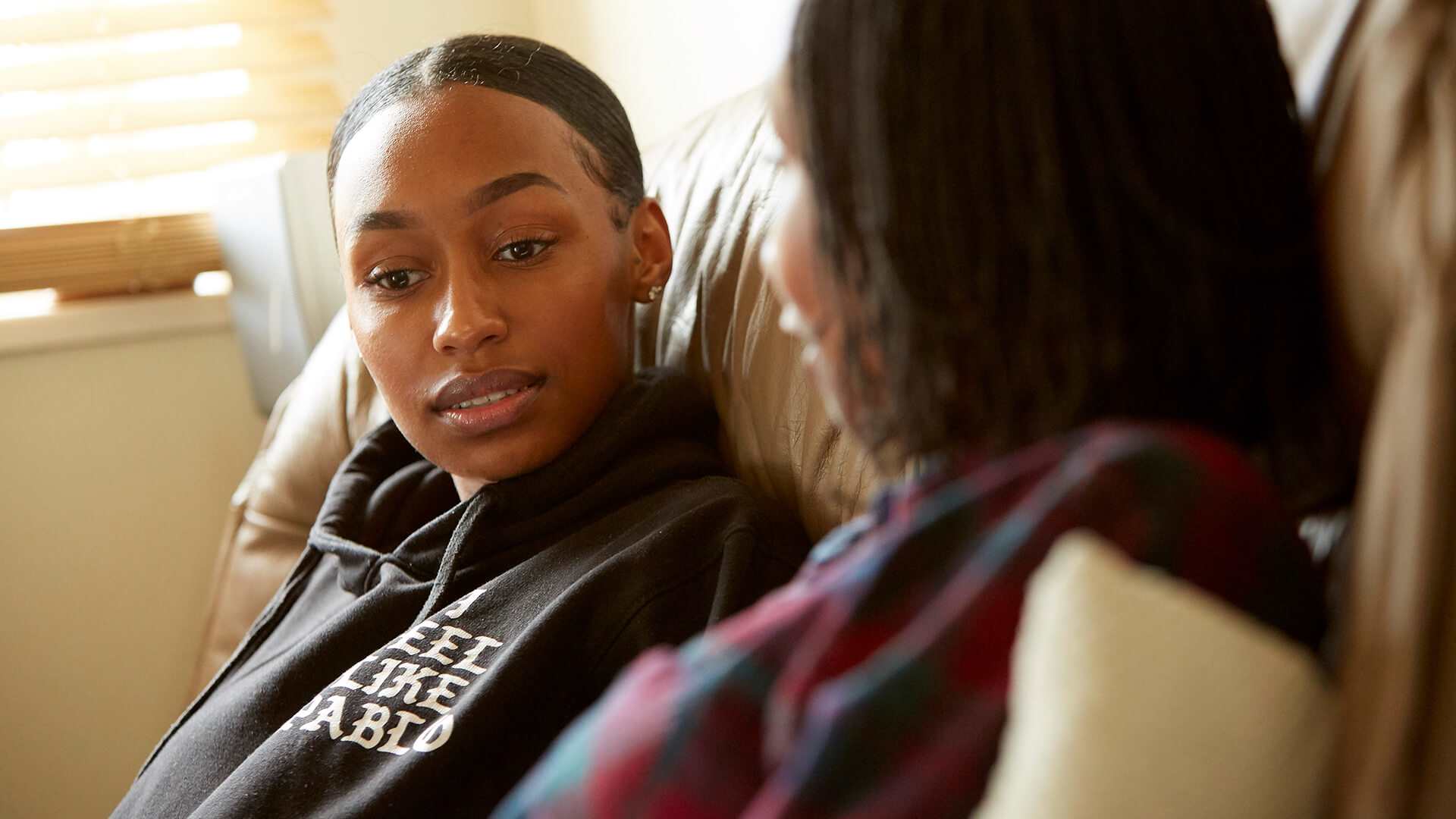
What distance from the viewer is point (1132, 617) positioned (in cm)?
42

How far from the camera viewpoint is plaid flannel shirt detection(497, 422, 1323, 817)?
427 millimetres

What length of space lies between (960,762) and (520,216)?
679mm

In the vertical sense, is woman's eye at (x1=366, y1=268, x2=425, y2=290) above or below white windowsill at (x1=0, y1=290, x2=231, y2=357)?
above

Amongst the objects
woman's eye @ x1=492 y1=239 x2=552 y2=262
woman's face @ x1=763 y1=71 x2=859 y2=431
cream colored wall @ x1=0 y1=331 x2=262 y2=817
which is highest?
woman's face @ x1=763 y1=71 x2=859 y2=431

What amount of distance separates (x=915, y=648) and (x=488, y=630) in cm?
55

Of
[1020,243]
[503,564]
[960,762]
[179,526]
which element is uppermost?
[1020,243]

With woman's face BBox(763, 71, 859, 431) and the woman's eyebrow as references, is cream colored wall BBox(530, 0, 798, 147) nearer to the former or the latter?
the woman's eyebrow

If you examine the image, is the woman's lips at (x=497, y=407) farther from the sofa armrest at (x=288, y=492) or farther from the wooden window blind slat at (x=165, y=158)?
the wooden window blind slat at (x=165, y=158)

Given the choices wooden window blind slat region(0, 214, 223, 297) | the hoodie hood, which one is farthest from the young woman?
wooden window blind slat region(0, 214, 223, 297)

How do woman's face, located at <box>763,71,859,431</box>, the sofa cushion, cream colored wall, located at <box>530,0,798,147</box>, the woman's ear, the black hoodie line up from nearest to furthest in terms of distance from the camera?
the sofa cushion < woman's face, located at <box>763,71,859,431</box> < the black hoodie < the woman's ear < cream colored wall, located at <box>530,0,798,147</box>

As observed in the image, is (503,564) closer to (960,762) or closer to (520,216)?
(520,216)

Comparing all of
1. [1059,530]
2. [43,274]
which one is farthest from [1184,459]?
[43,274]

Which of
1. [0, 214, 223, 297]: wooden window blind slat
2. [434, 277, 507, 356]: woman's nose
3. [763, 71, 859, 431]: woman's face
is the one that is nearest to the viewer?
[763, 71, 859, 431]: woman's face

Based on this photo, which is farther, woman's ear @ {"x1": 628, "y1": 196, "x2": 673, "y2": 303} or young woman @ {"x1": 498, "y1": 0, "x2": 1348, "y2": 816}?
woman's ear @ {"x1": 628, "y1": 196, "x2": 673, "y2": 303}
